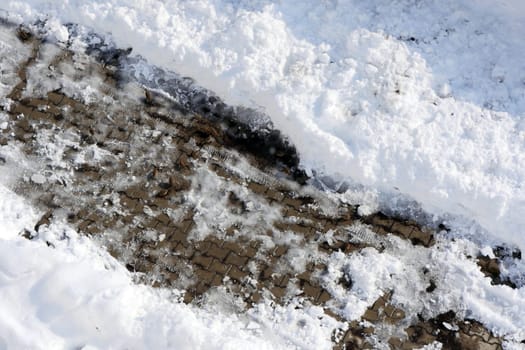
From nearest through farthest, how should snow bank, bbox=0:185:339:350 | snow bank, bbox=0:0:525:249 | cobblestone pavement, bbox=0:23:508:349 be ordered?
snow bank, bbox=0:185:339:350, cobblestone pavement, bbox=0:23:508:349, snow bank, bbox=0:0:525:249

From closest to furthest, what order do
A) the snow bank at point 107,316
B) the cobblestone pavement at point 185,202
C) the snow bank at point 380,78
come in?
the snow bank at point 107,316 < the cobblestone pavement at point 185,202 < the snow bank at point 380,78

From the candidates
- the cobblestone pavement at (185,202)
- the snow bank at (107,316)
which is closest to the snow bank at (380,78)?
the cobblestone pavement at (185,202)

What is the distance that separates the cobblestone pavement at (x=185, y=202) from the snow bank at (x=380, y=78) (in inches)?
12.7

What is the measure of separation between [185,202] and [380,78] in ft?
5.98

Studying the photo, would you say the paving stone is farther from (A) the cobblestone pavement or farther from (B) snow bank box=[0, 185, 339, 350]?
(B) snow bank box=[0, 185, 339, 350]

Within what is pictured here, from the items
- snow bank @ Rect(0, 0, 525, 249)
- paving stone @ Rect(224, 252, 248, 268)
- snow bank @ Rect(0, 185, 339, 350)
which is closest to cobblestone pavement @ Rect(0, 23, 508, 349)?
paving stone @ Rect(224, 252, 248, 268)

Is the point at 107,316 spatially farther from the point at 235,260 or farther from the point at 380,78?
the point at 380,78

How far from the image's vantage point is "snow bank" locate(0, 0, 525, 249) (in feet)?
16.7

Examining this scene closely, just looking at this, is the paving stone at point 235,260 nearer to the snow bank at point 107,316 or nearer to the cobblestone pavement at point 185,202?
the cobblestone pavement at point 185,202

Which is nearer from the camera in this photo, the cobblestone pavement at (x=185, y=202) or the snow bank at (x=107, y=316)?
the snow bank at (x=107, y=316)

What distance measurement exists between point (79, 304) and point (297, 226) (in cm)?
170

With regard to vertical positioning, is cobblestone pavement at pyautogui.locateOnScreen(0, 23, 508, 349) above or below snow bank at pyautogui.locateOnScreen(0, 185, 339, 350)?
above

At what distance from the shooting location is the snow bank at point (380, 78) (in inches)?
200

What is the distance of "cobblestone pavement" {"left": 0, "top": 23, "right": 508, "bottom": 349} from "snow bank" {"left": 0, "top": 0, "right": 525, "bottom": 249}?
323 millimetres
